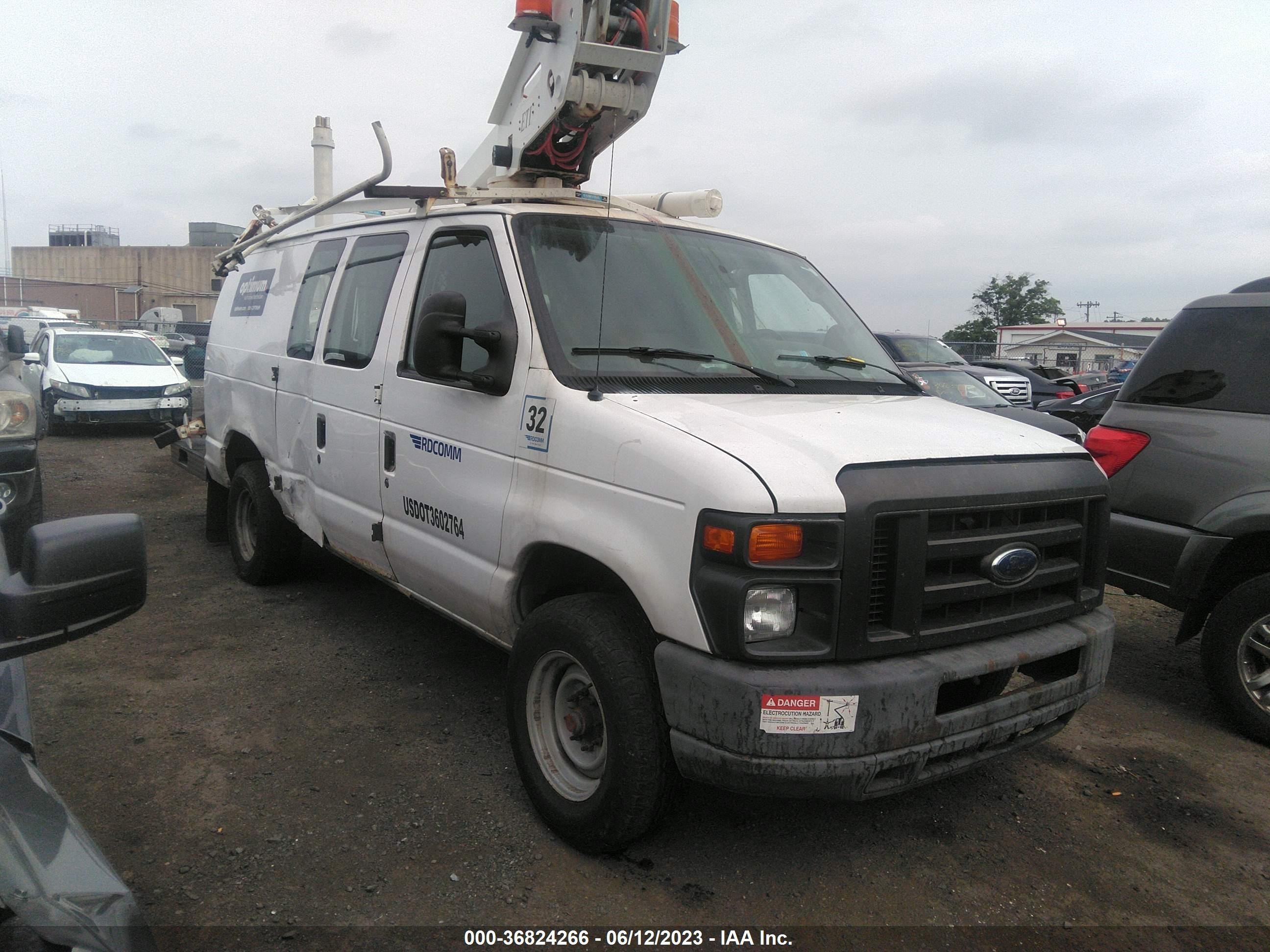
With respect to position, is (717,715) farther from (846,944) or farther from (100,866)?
(100,866)

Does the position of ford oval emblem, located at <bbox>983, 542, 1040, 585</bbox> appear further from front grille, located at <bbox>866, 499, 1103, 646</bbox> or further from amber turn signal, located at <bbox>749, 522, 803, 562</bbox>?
amber turn signal, located at <bbox>749, 522, 803, 562</bbox>

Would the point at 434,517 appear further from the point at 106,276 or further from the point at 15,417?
the point at 106,276

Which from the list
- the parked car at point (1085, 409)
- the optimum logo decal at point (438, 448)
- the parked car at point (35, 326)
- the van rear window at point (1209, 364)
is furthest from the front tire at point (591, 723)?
the parked car at point (35, 326)

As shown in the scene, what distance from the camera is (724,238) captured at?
4.20 meters

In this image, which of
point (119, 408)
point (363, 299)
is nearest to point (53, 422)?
point (119, 408)

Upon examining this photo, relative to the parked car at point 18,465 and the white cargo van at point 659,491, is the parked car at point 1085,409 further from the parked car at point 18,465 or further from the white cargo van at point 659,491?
the parked car at point 18,465

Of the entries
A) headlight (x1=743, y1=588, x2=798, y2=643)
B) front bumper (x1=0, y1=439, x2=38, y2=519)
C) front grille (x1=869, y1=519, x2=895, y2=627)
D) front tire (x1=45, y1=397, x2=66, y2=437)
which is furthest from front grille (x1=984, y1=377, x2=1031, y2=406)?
front tire (x1=45, y1=397, x2=66, y2=437)

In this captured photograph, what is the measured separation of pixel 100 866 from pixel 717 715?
4.88 ft

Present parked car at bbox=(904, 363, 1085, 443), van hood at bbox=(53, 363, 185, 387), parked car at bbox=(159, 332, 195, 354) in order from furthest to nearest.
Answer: parked car at bbox=(159, 332, 195, 354) → van hood at bbox=(53, 363, 185, 387) → parked car at bbox=(904, 363, 1085, 443)

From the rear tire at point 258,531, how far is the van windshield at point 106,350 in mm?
10346

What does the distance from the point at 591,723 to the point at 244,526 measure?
12.8ft

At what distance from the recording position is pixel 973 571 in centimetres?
282

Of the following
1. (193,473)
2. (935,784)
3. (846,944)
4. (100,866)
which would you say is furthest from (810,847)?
(193,473)

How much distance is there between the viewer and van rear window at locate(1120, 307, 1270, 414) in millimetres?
4289
